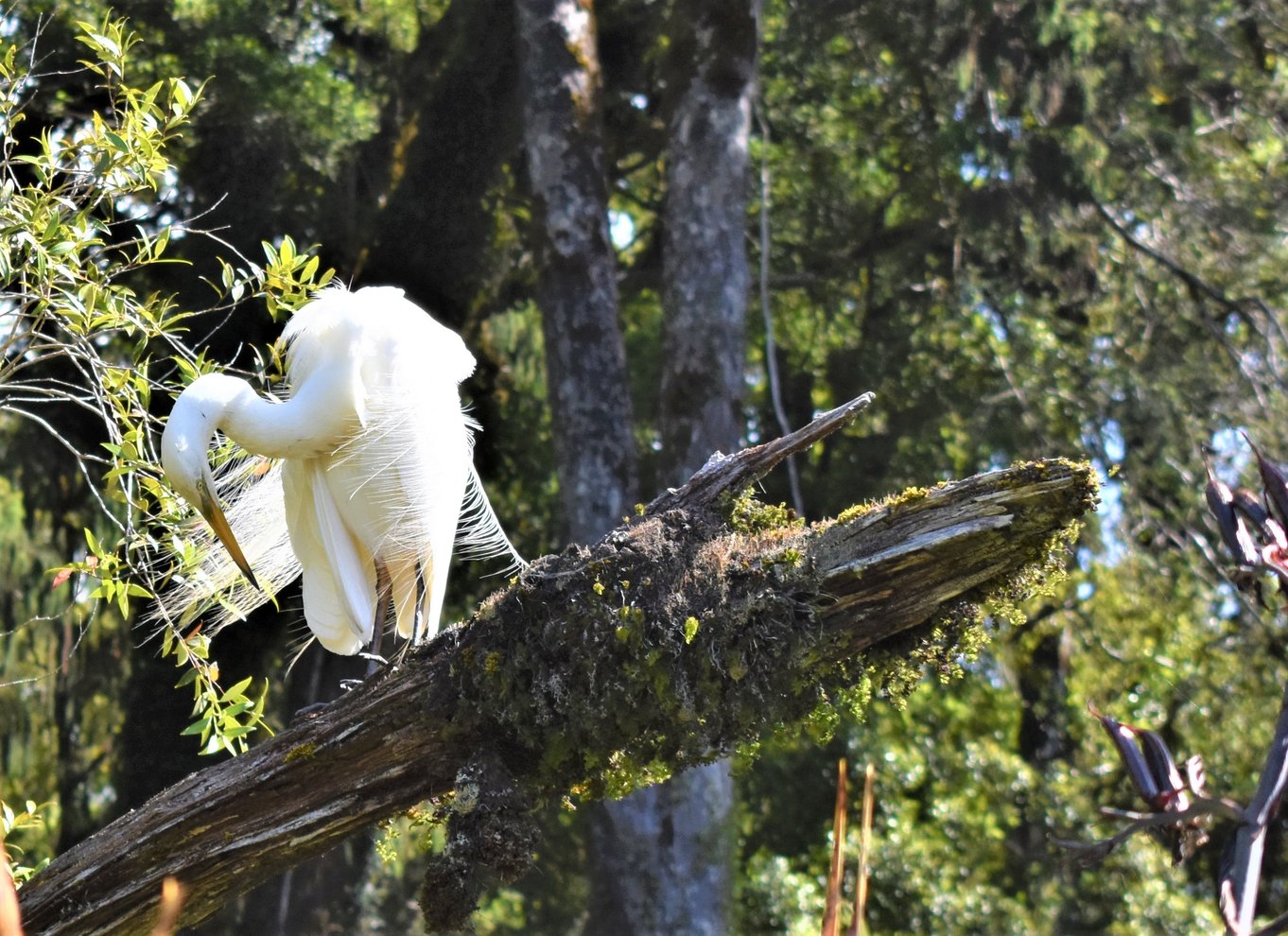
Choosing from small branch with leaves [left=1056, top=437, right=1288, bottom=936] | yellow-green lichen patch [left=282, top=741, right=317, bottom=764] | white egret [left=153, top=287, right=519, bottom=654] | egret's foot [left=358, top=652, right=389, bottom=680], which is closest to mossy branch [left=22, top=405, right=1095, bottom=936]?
yellow-green lichen patch [left=282, top=741, right=317, bottom=764]

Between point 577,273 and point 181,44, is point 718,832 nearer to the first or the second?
point 577,273

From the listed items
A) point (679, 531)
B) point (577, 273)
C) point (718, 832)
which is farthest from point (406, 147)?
point (679, 531)

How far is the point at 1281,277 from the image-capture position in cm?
752

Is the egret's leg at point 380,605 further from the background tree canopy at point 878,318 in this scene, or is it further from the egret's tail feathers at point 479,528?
the background tree canopy at point 878,318

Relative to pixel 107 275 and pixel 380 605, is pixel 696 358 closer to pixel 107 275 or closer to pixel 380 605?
pixel 380 605

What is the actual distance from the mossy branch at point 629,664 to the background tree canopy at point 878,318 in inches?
144

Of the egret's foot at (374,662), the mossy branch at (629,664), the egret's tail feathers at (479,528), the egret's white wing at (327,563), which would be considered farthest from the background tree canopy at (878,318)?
the mossy branch at (629,664)

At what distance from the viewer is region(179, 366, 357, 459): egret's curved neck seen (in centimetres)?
297

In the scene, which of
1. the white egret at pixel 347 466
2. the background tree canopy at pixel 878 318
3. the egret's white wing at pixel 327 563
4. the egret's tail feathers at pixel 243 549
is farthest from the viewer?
the background tree canopy at pixel 878 318

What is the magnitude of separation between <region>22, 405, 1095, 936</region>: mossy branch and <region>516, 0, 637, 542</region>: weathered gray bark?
3.29 m

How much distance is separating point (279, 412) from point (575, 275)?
321 centimetres

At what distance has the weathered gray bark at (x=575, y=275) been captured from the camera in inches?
236

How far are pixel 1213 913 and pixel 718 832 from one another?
12.9 feet

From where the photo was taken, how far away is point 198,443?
9.55 feet
